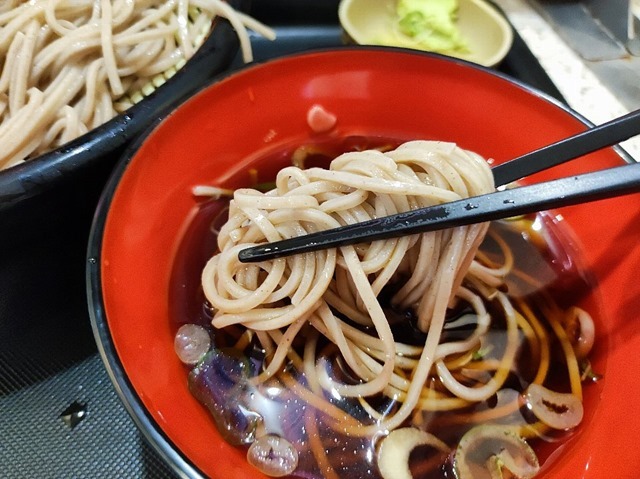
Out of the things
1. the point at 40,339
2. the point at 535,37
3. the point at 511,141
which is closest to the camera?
the point at 40,339

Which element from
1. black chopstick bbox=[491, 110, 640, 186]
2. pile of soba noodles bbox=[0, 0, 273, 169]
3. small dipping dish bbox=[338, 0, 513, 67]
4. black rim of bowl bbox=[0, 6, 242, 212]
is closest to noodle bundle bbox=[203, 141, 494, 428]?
black chopstick bbox=[491, 110, 640, 186]

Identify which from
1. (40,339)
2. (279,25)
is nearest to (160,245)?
(40,339)

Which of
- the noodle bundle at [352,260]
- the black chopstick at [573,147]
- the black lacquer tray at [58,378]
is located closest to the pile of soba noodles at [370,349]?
the noodle bundle at [352,260]

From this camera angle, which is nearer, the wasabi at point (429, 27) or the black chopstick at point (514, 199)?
the black chopstick at point (514, 199)

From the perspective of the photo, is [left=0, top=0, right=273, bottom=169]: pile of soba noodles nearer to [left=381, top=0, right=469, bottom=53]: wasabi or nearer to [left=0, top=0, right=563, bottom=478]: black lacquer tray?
[left=0, top=0, right=563, bottom=478]: black lacquer tray

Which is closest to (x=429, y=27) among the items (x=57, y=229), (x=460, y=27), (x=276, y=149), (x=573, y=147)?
(x=460, y=27)

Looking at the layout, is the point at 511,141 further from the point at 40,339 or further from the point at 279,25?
the point at 40,339

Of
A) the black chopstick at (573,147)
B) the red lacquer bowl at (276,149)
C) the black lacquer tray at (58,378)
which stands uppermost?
the black chopstick at (573,147)

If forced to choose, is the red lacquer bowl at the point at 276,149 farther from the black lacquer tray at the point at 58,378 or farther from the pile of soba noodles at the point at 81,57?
the pile of soba noodles at the point at 81,57
